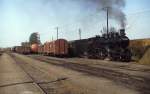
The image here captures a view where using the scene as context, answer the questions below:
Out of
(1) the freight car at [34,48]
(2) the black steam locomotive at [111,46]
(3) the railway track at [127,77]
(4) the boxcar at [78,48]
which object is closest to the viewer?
(3) the railway track at [127,77]

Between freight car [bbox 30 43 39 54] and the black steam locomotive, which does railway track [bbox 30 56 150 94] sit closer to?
the black steam locomotive

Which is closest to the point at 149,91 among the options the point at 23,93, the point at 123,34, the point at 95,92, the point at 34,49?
the point at 95,92

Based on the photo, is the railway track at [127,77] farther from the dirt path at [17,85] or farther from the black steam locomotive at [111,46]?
the black steam locomotive at [111,46]

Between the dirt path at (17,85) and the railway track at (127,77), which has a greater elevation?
the railway track at (127,77)


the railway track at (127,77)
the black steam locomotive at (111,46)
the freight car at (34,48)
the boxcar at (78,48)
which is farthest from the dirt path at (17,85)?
the freight car at (34,48)

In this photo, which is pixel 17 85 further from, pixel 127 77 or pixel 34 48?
pixel 34 48

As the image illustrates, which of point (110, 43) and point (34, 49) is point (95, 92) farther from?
point (34, 49)

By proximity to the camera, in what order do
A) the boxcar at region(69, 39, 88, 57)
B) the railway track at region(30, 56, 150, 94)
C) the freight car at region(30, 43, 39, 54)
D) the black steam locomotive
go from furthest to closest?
the freight car at region(30, 43, 39, 54) → the boxcar at region(69, 39, 88, 57) → the black steam locomotive → the railway track at region(30, 56, 150, 94)

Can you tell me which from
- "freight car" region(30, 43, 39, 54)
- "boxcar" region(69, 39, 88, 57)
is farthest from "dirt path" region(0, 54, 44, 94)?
"freight car" region(30, 43, 39, 54)

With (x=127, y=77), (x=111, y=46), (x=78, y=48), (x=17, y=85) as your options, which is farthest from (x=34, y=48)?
(x=17, y=85)

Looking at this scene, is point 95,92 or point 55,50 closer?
point 95,92

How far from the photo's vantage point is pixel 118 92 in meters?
12.2

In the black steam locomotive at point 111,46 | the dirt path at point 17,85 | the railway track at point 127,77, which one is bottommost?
the dirt path at point 17,85

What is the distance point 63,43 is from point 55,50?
338cm
